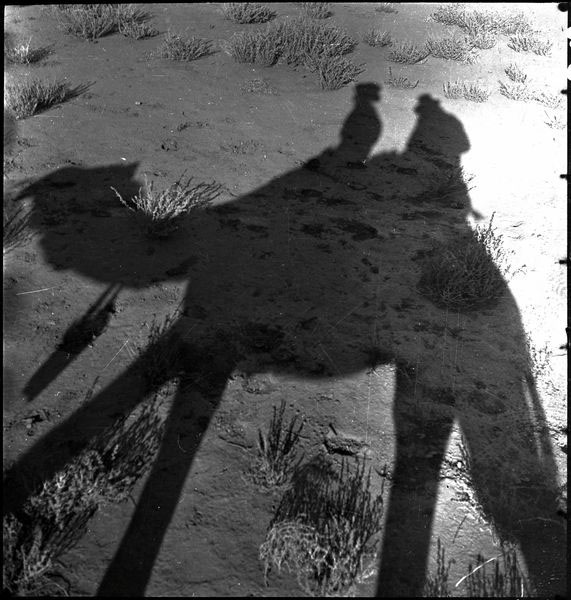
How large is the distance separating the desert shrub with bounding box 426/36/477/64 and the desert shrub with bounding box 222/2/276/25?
341 cm

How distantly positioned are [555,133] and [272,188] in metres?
4.84

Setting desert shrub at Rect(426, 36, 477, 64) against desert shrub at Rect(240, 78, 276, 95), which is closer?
desert shrub at Rect(240, 78, 276, 95)

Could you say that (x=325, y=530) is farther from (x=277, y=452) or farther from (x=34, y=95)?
(x=34, y=95)

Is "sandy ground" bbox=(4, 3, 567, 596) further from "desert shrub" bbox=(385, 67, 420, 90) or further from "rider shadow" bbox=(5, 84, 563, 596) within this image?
"desert shrub" bbox=(385, 67, 420, 90)

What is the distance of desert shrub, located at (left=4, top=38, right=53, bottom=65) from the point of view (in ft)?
26.3

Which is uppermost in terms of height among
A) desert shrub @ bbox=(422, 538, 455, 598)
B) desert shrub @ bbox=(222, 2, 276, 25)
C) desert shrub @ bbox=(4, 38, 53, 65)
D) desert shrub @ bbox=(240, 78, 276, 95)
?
desert shrub @ bbox=(222, 2, 276, 25)

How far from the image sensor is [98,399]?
3389mm

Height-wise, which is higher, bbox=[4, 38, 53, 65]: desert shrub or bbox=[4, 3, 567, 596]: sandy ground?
bbox=[4, 38, 53, 65]: desert shrub

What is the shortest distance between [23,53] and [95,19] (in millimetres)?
1946

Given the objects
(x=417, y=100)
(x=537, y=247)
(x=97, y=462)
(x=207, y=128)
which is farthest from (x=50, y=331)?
(x=417, y=100)

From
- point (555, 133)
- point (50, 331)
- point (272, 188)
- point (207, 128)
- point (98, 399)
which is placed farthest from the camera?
point (555, 133)

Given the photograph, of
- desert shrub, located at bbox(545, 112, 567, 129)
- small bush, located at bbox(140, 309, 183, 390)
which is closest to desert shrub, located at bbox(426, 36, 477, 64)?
A: desert shrub, located at bbox(545, 112, 567, 129)

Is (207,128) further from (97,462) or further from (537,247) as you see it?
(97,462)

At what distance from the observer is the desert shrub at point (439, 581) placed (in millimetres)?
2623
